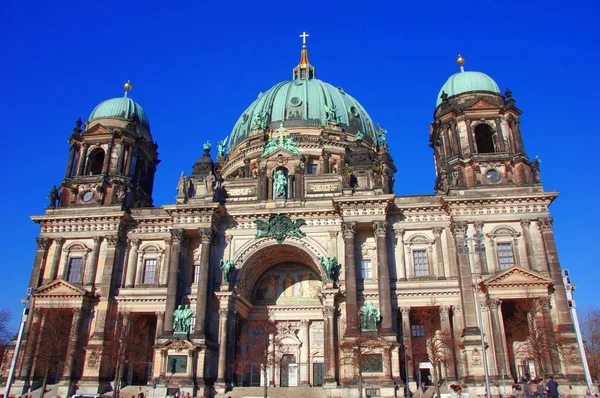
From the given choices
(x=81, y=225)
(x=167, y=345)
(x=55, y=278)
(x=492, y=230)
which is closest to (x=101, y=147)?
(x=81, y=225)

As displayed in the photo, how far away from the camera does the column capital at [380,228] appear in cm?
3638

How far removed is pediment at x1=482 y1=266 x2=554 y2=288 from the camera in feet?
111

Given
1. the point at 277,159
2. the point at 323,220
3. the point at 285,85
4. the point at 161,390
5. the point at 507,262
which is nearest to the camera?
the point at 161,390

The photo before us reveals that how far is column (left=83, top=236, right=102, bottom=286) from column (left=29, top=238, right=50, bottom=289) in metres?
3.58

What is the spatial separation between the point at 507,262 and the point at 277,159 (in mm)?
19442

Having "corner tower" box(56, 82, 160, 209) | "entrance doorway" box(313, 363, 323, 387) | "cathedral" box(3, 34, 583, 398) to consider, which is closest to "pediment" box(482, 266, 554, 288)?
"cathedral" box(3, 34, 583, 398)

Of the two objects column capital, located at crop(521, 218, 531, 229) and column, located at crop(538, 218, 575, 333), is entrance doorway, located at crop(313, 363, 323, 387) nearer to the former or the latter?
column, located at crop(538, 218, 575, 333)

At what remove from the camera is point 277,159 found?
139ft

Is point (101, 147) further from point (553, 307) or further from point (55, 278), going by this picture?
point (553, 307)

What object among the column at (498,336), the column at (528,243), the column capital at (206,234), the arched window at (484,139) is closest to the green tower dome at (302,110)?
the arched window at (484,139)

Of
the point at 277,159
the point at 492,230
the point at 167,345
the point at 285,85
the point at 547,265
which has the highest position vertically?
the point at 285,85

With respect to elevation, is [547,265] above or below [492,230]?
below

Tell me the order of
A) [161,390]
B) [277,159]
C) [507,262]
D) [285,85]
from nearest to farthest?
1. [161,390]
2. [507,262]
3. [277,159]
4. [285,85]

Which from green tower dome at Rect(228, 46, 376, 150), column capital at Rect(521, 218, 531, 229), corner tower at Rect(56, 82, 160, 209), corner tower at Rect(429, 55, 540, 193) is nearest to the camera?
column capital at Rect(521, 218, 531, 229)
